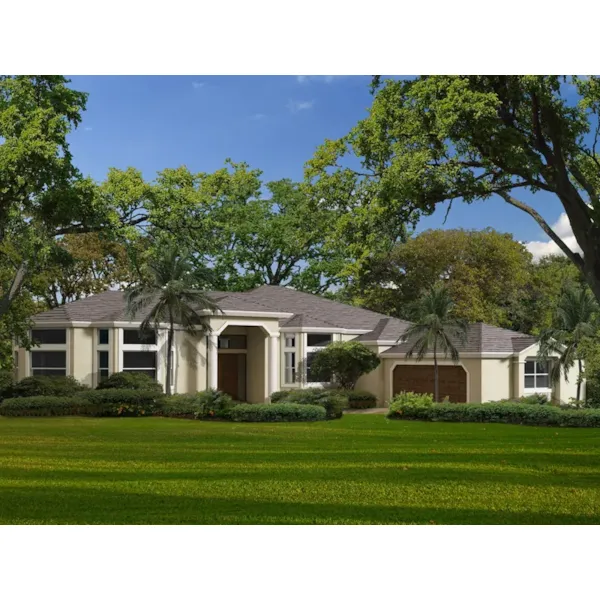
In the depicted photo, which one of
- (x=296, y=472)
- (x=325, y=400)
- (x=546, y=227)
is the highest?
(x=546, y=227)

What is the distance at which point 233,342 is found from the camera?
63.6 ft

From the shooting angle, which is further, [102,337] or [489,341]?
[102,337]

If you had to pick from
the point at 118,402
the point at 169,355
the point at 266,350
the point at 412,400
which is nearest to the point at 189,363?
the point at 169,355

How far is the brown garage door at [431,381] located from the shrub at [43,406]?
560 cm

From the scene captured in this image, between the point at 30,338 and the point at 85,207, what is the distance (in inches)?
218

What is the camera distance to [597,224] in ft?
39.4

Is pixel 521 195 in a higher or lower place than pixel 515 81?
lower

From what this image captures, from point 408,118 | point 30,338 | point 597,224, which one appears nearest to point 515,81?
point 408,118

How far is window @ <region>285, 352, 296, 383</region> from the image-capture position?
1516cm

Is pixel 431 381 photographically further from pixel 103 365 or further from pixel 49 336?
pixel 49 336

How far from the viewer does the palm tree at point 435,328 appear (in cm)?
1300

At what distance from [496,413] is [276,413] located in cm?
355

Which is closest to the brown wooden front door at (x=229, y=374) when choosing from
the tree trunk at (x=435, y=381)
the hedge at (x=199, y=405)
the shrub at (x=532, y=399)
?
the hedge at (x=199, y=405)
